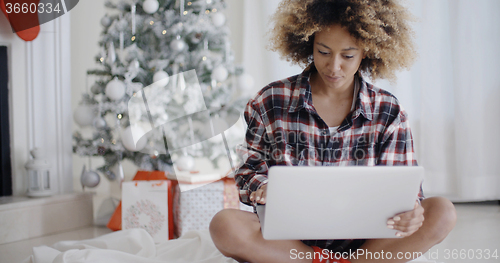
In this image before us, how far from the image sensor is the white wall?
2.11 meters

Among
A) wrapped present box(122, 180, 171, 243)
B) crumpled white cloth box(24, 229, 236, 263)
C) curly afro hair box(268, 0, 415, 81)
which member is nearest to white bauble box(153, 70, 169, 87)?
wrapped present box(122, 180, 171, 243)

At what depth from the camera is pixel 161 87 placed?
2.04 m

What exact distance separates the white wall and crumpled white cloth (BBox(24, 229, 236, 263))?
2.70ft

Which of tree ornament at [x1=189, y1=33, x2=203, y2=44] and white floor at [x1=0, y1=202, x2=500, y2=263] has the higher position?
tree ornament at [x1=189, y1=33, x2=203, y2=44]

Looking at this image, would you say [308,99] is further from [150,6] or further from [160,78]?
[150,6]

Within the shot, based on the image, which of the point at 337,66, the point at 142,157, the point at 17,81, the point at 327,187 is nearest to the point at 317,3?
the point at 337,66

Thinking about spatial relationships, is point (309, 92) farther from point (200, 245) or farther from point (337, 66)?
point (200, 245)

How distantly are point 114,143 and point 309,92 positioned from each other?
4.03 feet

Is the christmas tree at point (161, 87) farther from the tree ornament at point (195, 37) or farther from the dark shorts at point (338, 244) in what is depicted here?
the dark shorts at point (338, 244)

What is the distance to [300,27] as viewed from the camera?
3.84 feet

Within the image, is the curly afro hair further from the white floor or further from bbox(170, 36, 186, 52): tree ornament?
bbox(170, 36, 186, 52): tree ornament

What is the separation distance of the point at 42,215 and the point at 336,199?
5.27 ft

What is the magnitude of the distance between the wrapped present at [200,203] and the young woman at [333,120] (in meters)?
0.69

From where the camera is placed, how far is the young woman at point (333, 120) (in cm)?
102
